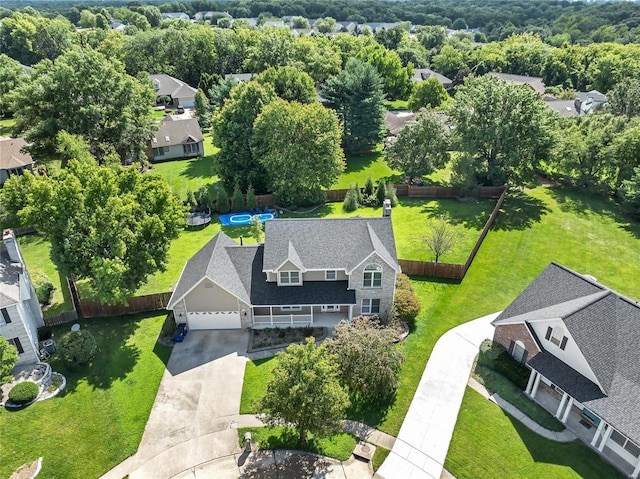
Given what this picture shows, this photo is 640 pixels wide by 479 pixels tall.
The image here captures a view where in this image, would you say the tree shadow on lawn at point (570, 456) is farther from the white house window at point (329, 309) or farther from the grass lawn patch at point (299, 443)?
the white house window at point (329, 309)

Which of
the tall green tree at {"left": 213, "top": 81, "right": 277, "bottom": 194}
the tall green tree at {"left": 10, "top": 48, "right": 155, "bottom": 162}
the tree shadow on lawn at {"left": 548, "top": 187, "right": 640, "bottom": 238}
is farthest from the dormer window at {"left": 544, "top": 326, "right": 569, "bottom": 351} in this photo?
the tall green tree at {"left": 10, "top": 48, "right": 155, "bottom": 162}

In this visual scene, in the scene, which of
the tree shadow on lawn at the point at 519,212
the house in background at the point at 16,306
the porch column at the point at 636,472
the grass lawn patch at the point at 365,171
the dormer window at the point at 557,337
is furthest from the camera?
the grass lawn patch at the point at 365,171

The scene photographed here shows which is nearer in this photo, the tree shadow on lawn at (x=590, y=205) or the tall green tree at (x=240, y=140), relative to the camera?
the tree shadow on lawn at (x=590, y=205)

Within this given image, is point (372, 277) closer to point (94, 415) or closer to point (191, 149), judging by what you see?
point (94, 415)

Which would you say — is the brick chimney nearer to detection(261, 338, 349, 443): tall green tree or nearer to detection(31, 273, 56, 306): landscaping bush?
detection(31, 273, 56, 306): landscaping bush

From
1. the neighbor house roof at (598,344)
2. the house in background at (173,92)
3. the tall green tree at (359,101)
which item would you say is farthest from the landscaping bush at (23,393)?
the house in background at (173,92)

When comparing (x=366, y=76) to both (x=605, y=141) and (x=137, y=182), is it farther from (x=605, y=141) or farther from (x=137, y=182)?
(x=137, y=182)

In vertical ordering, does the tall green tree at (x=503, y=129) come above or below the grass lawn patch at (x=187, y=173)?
above

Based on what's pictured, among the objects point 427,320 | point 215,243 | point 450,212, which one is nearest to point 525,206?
point 450,212
